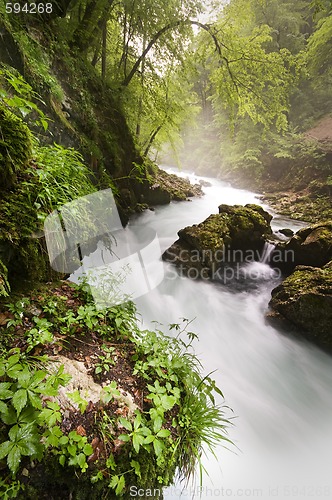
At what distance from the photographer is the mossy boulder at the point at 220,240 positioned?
5.56m

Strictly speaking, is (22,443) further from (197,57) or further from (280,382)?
(197,57)

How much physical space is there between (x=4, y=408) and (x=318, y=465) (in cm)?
338

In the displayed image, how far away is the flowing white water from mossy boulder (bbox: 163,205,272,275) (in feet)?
1.45

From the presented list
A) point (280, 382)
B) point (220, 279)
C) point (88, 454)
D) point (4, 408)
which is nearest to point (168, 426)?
point (88, 454)

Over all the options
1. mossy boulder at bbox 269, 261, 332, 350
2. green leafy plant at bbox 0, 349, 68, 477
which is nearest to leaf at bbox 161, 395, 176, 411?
green leafy plant at bbox 0, 349, 68, 477

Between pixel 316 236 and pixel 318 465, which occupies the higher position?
pixel 316 236

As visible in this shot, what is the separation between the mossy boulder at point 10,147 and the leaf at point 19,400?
66.7 inches

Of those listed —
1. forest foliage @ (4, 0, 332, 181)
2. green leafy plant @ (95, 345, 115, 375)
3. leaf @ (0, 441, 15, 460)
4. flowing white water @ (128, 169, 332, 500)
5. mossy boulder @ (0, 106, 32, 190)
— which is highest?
forest foliage @ (4, 0, 332, 181)

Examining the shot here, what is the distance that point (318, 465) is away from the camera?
2633 millimetres

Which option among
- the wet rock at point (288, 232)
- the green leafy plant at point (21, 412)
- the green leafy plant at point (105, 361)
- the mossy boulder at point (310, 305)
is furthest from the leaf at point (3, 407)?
the wet rock at point (288, 232)

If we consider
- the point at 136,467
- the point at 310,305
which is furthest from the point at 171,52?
the point at 136,467

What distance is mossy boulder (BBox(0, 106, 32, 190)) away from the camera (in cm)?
201

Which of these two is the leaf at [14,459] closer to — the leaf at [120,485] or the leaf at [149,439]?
the leaf at [120,485]

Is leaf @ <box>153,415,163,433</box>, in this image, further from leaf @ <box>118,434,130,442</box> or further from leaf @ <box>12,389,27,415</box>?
leaf @ <box>12,389,27,415</box>
